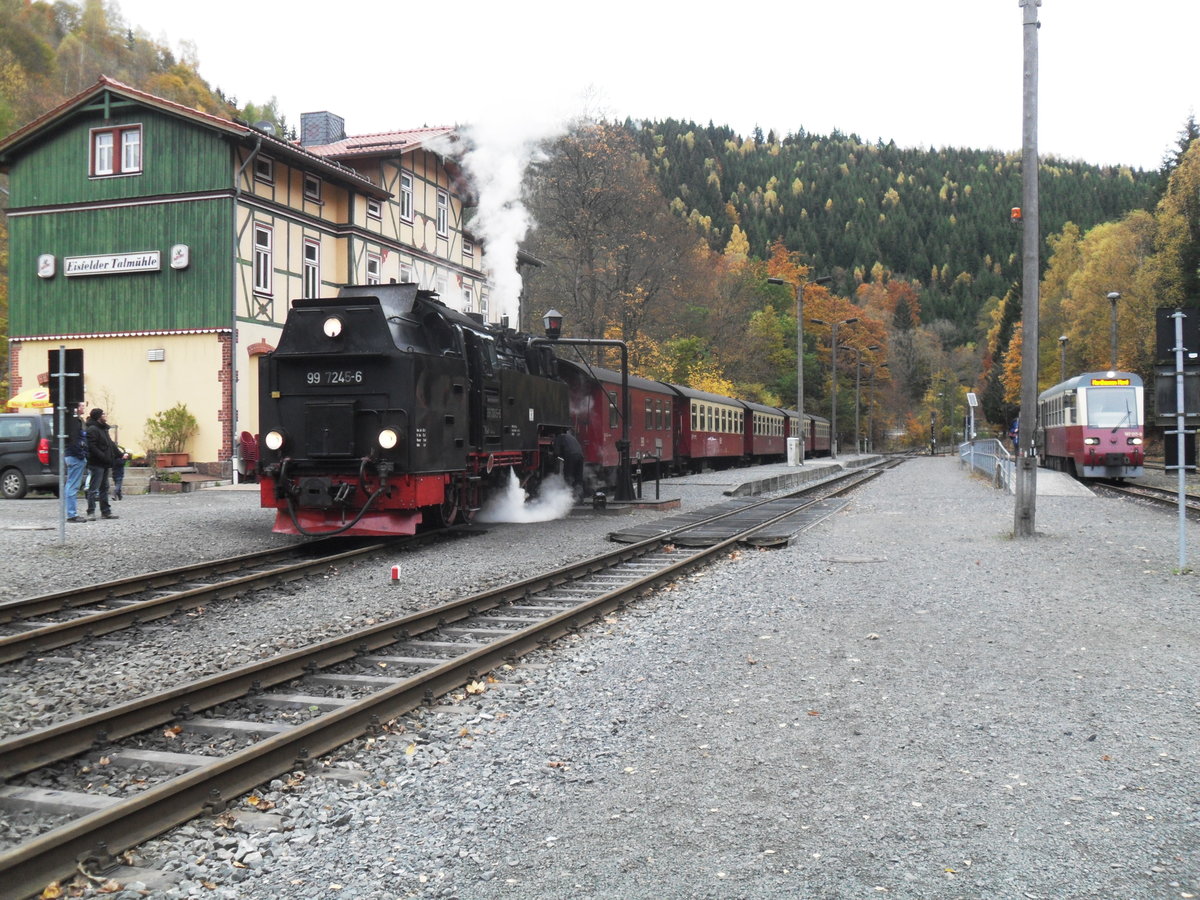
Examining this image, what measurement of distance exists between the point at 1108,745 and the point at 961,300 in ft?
484

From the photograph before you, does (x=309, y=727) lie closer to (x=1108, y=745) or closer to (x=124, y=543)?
(x=1108, y=745)

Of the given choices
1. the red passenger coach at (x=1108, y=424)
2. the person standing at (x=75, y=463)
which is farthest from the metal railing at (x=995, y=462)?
the person standing at (x=75, y=463)

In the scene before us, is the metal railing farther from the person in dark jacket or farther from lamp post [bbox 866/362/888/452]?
lamp post [bbox 866/362/888/452]

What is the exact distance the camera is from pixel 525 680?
6199 mm

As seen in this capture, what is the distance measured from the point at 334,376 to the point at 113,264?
16.8 metres

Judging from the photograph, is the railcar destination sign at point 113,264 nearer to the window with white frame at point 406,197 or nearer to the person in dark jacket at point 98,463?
the window with white frame at point 406,197

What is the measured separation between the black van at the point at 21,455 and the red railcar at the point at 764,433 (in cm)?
2616

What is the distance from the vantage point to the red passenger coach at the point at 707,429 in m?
30.6

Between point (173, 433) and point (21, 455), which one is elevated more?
point (173, 433)

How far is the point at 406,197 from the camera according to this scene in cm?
3195

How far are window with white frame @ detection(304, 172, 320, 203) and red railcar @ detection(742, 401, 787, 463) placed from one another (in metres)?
18.8

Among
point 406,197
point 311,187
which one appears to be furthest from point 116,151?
point 406,197

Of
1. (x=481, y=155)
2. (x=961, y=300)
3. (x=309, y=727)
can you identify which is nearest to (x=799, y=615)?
(x=309, y=727)

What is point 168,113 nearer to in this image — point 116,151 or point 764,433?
point 116,151
